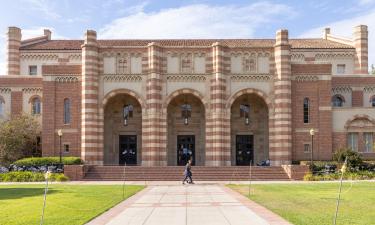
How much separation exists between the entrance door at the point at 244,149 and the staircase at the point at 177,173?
6081 millimetres

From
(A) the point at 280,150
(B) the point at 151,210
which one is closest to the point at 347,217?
(B) the point at 151,210

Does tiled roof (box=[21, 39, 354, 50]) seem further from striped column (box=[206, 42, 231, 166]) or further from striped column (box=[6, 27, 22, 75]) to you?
striped column (box=[206, 42, 231, 166])

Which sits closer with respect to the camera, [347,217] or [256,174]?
[347,217]

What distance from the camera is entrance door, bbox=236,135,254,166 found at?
4650 centimetres

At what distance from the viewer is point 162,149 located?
43000 millimetres

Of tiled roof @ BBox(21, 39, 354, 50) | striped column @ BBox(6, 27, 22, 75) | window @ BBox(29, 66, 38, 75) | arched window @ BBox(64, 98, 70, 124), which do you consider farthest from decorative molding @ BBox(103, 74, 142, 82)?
striped column @ BBox(6, 27, 22, 75)

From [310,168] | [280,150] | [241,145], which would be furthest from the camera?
[241,145]

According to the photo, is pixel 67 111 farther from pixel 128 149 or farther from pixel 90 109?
pixel 128 149

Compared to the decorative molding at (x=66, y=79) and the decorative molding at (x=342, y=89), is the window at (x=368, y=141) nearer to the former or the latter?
the decorative molding at (x=342, y=89)

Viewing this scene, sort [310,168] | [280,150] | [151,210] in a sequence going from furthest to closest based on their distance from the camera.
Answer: [280,150]
[310,168]
[151,210]

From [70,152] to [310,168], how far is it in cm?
2057

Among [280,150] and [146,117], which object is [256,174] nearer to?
[280,150]

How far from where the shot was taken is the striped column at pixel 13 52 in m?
52.8

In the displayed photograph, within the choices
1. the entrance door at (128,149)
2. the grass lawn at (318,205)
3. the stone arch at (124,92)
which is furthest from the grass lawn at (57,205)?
the entrance door at (128,149)
